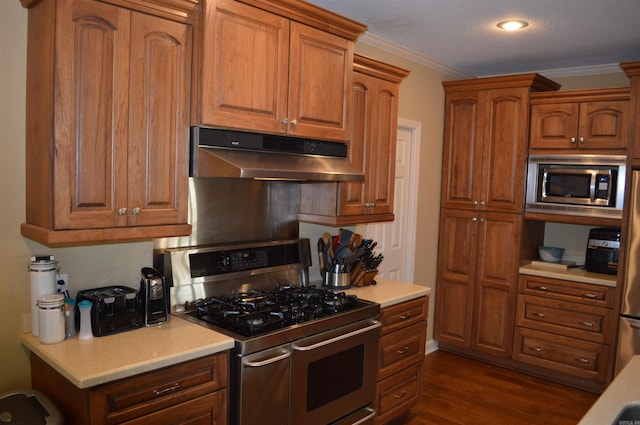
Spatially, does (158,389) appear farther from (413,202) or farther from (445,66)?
(445,66)

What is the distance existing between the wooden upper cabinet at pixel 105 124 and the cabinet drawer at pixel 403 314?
1360 mm

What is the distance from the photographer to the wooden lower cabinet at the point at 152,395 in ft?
5.82

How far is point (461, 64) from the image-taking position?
4480 mm

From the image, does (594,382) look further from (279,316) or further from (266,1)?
(266,1)

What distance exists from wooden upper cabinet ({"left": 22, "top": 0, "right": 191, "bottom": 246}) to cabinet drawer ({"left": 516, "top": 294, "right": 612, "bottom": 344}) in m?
3.12

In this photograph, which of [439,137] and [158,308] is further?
[439,137]

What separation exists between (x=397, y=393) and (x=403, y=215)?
1.66m

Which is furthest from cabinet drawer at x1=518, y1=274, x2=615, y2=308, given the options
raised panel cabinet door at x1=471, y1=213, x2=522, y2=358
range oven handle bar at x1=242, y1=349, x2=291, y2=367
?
range oven handle bar at x1=242, y1=349, x2=291, y2=367

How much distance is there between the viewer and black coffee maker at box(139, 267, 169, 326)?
7.41ft

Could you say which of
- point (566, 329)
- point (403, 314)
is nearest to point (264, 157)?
point (403, 314)

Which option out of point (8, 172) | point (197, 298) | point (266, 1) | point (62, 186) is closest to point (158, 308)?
point (197, 298)

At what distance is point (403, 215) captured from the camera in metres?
4.34

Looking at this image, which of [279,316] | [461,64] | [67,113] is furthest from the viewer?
[461,64]

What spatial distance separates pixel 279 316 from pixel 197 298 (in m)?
0.50
